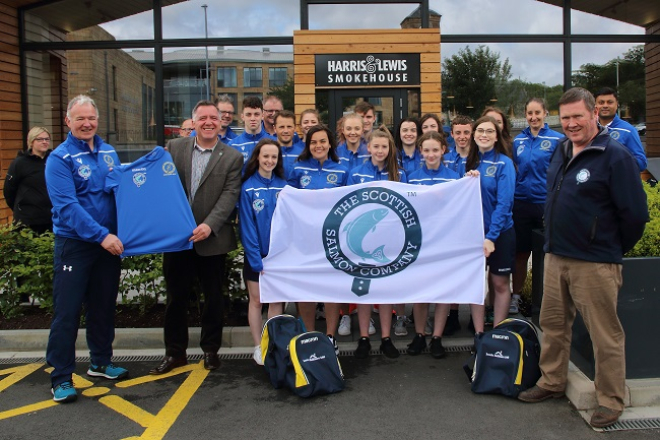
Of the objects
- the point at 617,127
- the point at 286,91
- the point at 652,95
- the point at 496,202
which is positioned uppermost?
the point at 286,91

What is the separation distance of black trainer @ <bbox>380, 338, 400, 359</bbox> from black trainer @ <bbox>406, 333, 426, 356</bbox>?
0.13m

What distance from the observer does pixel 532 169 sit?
559 centimetres

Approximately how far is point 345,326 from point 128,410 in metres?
2.17

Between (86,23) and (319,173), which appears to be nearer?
(319,173)

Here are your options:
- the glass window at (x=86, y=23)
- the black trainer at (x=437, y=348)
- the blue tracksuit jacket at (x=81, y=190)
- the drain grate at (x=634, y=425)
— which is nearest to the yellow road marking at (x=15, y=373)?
the blue tracksuit jacket at (x=81, y=190)

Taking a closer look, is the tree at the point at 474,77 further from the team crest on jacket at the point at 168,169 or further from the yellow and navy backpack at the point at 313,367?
the yellow and navy backpack at the point at 313,367

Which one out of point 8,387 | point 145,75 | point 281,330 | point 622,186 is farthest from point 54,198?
point 145,75

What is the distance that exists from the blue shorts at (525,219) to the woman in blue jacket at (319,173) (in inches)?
66.1

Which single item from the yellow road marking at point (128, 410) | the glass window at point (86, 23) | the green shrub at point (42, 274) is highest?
the glass window at point (86, 23)

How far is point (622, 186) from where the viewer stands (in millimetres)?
3559

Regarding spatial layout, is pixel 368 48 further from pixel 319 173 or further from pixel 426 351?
pixel 426 351

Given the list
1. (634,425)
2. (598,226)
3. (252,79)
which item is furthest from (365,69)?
(634,425)

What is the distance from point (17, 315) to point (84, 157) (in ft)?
8.11

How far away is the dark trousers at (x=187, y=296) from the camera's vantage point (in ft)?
15.8
